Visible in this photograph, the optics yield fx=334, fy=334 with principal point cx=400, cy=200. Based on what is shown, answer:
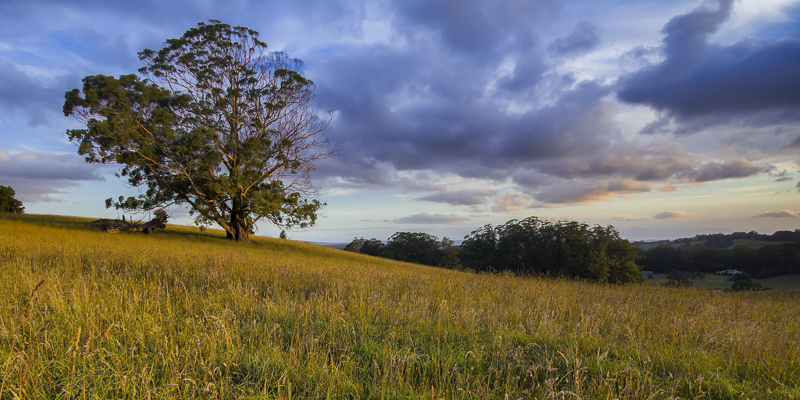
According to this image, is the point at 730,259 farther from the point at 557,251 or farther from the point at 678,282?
the point at 678,282

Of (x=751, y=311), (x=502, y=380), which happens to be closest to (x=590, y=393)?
(x=502, y=380)

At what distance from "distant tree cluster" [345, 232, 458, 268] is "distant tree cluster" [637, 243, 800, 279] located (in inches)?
1236

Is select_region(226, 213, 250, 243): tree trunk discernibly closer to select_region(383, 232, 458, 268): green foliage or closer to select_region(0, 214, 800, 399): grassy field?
select_region(0, 214, 800, 399): grassy field

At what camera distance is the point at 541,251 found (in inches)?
1892

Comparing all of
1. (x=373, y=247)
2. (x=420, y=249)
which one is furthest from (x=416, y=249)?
(x=373, y=247)

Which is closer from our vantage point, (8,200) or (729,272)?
(8,200)

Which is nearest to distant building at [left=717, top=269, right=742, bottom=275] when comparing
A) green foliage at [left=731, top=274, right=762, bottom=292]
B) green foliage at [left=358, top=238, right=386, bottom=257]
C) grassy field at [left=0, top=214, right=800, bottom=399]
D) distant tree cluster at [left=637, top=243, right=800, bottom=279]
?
distant tree cluster at [left=637, top=243, right=800, bottom=279]

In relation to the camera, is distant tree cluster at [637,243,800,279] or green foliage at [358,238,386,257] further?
green foliage at [358,238,386,257]

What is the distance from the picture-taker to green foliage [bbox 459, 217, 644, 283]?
41741 millimetres

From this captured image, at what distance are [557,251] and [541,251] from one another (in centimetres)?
211

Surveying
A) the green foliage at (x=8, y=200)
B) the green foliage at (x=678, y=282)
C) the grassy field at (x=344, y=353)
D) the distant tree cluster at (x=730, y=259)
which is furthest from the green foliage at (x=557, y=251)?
the green foliage at (x=8, y=200)

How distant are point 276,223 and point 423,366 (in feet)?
84.7

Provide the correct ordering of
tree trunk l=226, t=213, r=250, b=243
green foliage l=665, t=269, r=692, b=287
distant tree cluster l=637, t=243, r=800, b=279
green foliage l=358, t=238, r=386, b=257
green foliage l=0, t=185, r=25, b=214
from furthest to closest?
green foliage l=358, t=238, r=386, b=257 < distant tree cluster l=637, t=243, r=800, b=279 < green foliage l=0, t=185, r=25, b=214 < tree trunk l=226, t=213, r=250, b=243 < green foliage l=665, t=269, r=692, b=287

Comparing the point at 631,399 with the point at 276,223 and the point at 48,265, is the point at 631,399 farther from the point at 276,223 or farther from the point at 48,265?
the point at 276,223
